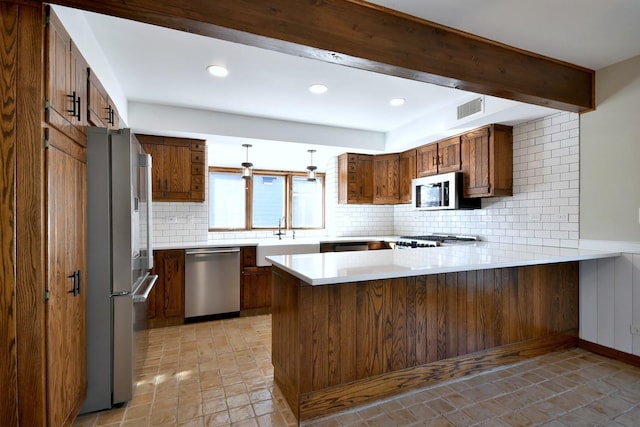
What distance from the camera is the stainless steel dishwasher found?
3.74m

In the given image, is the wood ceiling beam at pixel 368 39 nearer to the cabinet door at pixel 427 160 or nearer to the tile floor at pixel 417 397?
the cabinet door at pixel 427 160

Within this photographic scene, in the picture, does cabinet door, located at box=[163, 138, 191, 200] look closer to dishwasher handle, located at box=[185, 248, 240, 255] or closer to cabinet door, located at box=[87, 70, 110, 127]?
dishwasher handle, located at box=[185, 248, 240, 255]

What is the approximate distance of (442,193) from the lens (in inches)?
160

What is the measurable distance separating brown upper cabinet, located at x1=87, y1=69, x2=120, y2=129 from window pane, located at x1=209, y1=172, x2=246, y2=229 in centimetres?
218

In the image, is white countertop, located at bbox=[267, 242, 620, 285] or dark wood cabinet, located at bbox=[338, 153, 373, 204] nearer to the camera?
white countertop, located at bbox=[267, 242, 620, 285]

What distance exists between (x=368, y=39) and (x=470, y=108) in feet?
6.77

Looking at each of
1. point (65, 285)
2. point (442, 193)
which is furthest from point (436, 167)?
point (65, 285)

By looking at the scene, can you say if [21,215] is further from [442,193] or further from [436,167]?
[436,167]

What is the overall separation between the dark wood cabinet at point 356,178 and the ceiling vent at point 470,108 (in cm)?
174

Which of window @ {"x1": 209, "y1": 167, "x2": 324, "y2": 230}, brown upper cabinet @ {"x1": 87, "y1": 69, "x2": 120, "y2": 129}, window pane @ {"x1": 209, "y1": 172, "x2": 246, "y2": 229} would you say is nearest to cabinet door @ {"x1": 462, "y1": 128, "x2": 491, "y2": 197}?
window @ {"x1": 209, "y1": 167, "x2": 324, "y2": 230}

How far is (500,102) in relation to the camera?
10.5ft

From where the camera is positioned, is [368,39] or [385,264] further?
[385,264]

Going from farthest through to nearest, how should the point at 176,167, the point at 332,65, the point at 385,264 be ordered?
the point at 176,167, the point at 332,65, the point at 385,264

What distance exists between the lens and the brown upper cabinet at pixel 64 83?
147cm
